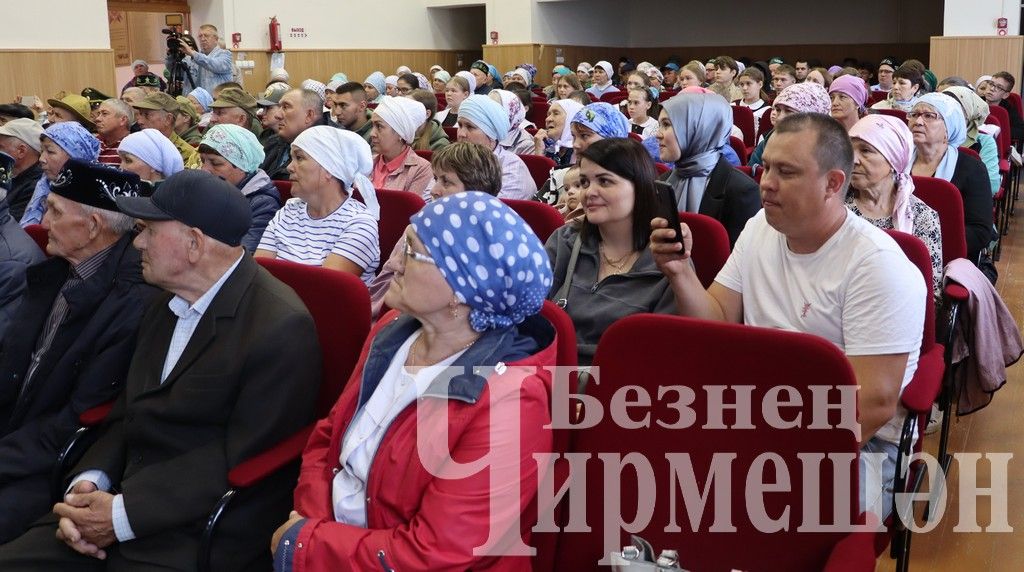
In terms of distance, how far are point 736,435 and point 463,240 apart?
1.99 feet

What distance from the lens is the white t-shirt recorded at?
203 centimetres

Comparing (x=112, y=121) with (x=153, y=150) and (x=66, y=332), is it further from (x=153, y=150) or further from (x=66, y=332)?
(x=66, y=332)

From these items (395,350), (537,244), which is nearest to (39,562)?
(395,350)

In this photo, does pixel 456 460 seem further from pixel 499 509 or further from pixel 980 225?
pixel 980 225

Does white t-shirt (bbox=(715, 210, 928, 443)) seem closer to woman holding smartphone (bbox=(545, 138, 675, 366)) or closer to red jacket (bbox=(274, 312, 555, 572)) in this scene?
woman holding smartphone (bbox=(545, 138, 675, 366))

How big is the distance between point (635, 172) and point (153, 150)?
7.96 ft

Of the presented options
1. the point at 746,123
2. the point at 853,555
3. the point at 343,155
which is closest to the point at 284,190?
the point at 343,155

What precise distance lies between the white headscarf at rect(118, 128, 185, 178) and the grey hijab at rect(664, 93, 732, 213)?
6.99 ft

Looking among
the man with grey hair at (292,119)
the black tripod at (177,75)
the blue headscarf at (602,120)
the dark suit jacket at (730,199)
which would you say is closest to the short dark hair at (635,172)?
the dark suit jacket at (730,199)

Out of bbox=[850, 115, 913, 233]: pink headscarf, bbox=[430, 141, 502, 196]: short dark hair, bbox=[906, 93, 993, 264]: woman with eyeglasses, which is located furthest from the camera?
bbox=[906, 93, 993, 264]: woman with eyeglasses

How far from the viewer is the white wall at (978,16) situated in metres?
12.1

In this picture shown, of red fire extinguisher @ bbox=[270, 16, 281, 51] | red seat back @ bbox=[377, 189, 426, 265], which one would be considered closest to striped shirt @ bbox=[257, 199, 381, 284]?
red seat back @ bbox=[377, 189, 426, 265]

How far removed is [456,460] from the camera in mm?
1709

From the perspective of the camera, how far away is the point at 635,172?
8.63 feet
